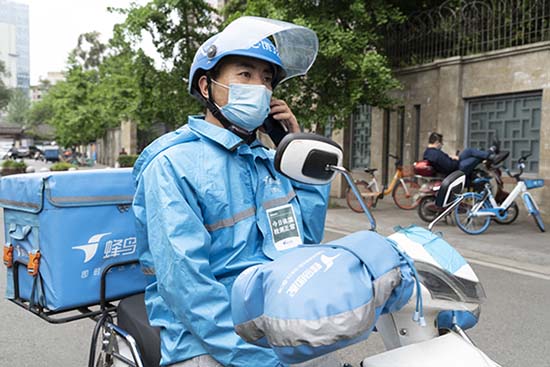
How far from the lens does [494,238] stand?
10000 mm

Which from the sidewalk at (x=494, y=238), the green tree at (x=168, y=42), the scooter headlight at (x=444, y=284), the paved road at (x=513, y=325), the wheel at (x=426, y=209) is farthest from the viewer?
the green tree at (x=168, y=42)

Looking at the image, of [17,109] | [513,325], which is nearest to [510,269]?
[513,325]

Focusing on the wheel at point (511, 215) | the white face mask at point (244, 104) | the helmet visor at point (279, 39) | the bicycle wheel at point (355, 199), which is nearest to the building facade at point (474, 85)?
the wheel at point (511, 215)

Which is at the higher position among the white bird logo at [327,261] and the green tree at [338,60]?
the green tree at [338,60]

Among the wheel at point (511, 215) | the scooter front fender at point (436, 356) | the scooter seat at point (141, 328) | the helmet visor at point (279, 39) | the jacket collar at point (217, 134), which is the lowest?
the wheel at point (511, 215)

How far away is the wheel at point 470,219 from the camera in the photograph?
1045 centimetres

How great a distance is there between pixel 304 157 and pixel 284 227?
1.56 ft

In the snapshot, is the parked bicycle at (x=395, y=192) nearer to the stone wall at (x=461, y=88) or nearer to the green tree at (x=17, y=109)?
the stone wall at (x=461, y=88)

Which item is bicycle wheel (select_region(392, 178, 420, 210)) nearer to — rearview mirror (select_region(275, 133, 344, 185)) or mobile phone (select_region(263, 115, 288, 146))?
mobile phone (select_region(263, 115, 288, 146))

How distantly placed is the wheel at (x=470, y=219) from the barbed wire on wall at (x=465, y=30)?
4.06 m

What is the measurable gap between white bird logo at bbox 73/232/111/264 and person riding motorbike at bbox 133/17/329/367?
0.39m

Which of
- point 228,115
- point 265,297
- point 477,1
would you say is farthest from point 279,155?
point 477,1

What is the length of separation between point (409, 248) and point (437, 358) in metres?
0.31

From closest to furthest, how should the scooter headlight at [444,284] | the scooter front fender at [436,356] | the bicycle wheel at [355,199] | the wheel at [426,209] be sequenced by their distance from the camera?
the scooter front fender at [436,356] < the scooter headlight at [444,284] < the wheel at [426,209] < the bicycle wheel at [355,199]
